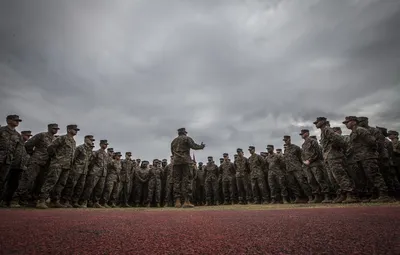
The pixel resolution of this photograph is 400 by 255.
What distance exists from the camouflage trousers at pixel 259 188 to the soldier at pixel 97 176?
24.1 feet

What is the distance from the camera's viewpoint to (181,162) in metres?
7.67

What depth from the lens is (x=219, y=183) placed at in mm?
15102

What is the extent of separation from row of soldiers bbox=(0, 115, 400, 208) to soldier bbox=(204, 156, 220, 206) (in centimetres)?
138

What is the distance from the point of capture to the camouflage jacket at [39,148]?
23.2ft

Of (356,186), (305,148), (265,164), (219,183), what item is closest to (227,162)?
(219,183)

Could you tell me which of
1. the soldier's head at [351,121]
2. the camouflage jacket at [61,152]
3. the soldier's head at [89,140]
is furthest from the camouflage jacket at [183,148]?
the soldier's head at [351,121]

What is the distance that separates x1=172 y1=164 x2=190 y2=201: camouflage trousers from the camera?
7.72m

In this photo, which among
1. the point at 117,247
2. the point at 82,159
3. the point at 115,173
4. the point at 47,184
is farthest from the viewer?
the point at 115,173

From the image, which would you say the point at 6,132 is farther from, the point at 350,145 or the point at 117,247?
the point at 350,145

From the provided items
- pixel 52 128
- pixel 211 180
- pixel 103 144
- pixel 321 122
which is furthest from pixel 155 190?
pixel 321 122

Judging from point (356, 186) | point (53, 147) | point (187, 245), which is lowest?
point (187, 245)

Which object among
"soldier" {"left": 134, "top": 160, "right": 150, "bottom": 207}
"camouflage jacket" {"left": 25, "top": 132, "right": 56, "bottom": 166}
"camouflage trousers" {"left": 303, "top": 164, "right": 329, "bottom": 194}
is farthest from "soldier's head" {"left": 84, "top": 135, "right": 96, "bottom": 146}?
"camouflage trousers" {"left": 303, "top": 164, "right": 329, "bottom": 194}

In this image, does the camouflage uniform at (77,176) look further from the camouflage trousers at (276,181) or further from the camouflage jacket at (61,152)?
the camouflage trousers at (276,181)

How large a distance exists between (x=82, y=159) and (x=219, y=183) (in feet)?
29.6
